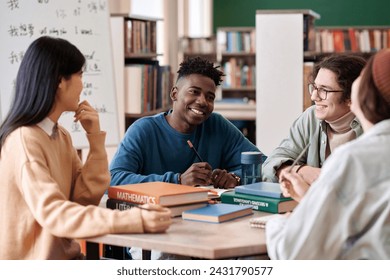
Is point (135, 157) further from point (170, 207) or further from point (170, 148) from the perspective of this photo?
point (170, 207)

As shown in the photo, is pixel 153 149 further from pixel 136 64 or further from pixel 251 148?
pixel 136 64

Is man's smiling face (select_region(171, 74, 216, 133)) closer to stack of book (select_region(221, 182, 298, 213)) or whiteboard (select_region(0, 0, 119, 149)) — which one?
stack of book (select_region(221, 182, 298, 213))

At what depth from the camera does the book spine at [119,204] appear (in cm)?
194

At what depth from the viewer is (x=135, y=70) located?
176 inches

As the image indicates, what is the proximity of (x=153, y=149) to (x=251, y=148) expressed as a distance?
0.41 m

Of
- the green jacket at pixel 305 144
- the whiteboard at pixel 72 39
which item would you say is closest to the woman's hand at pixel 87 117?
the green jacket at pixel 305 144

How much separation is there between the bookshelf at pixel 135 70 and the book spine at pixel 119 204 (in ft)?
8.30

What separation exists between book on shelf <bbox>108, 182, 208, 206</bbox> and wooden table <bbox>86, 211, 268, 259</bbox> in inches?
3.6

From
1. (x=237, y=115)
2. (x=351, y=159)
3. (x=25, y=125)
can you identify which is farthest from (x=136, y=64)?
(x=351, y=159)

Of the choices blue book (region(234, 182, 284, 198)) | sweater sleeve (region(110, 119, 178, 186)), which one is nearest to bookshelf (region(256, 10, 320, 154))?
sweater sleeve (region(110, 119, 178, 186))

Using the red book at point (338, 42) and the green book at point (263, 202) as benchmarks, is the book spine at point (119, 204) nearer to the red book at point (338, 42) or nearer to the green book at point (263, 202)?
the green book at point (263, 202)

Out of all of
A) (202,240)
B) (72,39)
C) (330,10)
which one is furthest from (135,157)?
(330,10)

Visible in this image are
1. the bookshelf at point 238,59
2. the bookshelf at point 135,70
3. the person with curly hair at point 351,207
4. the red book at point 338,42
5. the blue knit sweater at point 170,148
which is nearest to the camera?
the person with curly hair at point 351,207

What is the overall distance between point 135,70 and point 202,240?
2962 mm
